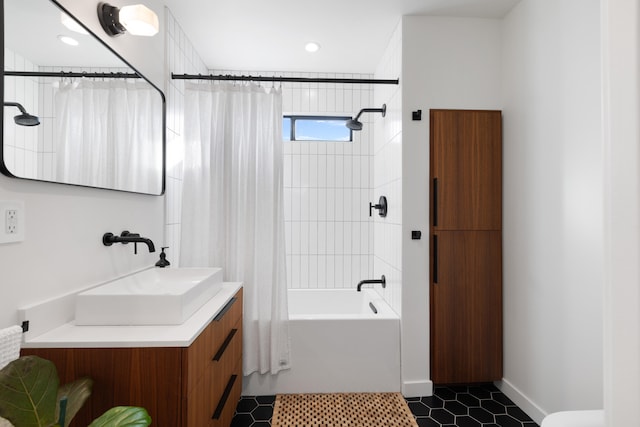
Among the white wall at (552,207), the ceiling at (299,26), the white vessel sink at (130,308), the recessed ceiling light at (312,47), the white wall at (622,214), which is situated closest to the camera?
the white wall at (622,214)

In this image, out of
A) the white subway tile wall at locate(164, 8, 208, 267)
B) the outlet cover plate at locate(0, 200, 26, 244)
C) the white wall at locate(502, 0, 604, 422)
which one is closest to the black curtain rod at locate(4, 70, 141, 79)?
the outlet cover plate at locate(0, 200, 26, 244)

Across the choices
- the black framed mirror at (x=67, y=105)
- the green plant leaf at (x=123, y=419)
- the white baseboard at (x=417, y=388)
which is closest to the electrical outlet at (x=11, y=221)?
the black framed mirror at (x=67, y=105)

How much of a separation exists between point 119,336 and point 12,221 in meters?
0.49

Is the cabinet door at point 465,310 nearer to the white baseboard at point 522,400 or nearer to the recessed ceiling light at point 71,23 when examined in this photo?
the white baseboard at point 522,400

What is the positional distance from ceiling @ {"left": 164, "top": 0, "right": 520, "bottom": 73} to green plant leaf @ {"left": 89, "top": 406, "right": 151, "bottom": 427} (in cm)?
222

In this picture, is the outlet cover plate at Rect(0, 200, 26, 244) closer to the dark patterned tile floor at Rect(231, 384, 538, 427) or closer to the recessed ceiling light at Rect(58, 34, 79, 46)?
the recessed ceiling light at Rect(58, 34, 79, 46)

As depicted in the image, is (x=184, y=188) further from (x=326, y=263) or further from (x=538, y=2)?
(x=538, y=2)

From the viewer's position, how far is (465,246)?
2.25 meters

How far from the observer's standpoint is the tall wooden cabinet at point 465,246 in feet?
7.32

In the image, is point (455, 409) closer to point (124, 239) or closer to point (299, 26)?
point (124, 239)

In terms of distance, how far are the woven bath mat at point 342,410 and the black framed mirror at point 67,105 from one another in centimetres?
Answer: 153

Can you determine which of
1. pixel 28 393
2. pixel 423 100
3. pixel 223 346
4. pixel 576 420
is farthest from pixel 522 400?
pixel 28 393

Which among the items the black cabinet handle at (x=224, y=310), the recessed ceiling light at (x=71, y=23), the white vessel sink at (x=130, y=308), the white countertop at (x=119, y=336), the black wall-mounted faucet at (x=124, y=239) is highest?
the recessed ceiling light at (x=71, y=23)

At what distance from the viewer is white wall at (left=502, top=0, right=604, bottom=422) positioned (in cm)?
160
